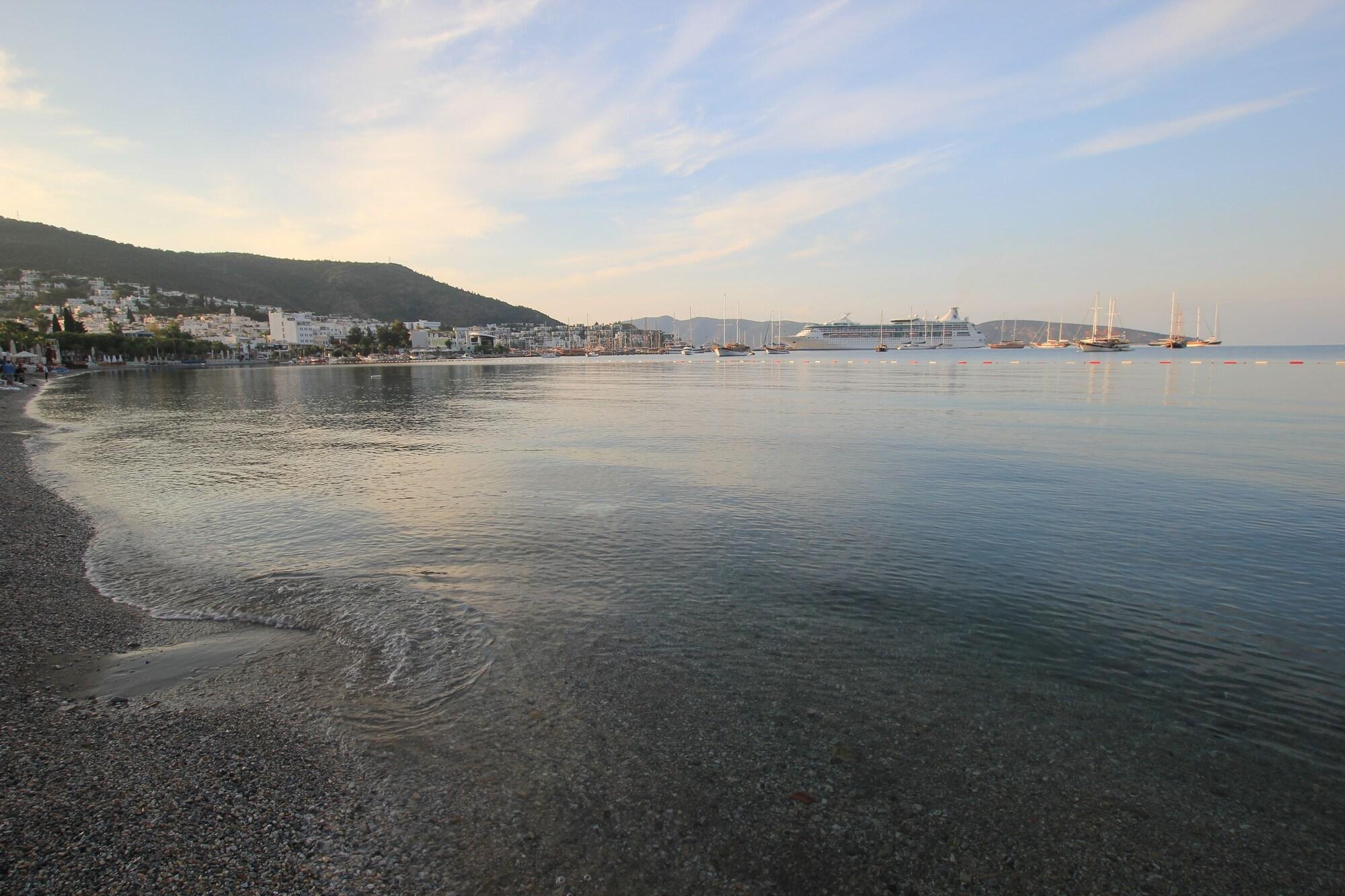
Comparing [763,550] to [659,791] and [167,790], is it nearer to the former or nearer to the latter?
[659,791]

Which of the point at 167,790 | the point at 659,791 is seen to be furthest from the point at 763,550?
the point at 167,790

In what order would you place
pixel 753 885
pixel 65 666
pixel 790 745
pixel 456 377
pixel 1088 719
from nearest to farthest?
pixel 753 885
pixel 790 745
pixel 1088 719
pixel 65 666
pixel 456 377

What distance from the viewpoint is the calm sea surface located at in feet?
22.4

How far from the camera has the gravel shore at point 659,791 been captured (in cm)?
399

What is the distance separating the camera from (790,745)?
534 cm

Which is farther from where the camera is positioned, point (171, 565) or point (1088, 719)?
point (171, 565)

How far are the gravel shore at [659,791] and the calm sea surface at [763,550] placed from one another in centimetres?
54

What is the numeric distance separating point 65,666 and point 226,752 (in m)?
2.92

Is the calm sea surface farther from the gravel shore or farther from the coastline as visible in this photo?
the coastline

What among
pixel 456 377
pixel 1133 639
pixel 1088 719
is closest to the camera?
pixel 1088 719

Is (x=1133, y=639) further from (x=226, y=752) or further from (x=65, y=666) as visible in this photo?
(x=65, y=666)

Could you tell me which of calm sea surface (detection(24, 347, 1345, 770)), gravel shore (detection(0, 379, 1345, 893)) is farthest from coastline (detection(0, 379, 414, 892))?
calm sea surface (detection(24, 347, 1345, 770))

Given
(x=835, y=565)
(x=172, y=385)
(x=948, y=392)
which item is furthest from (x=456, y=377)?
(x=835, y=565)

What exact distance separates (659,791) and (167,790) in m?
3.44
